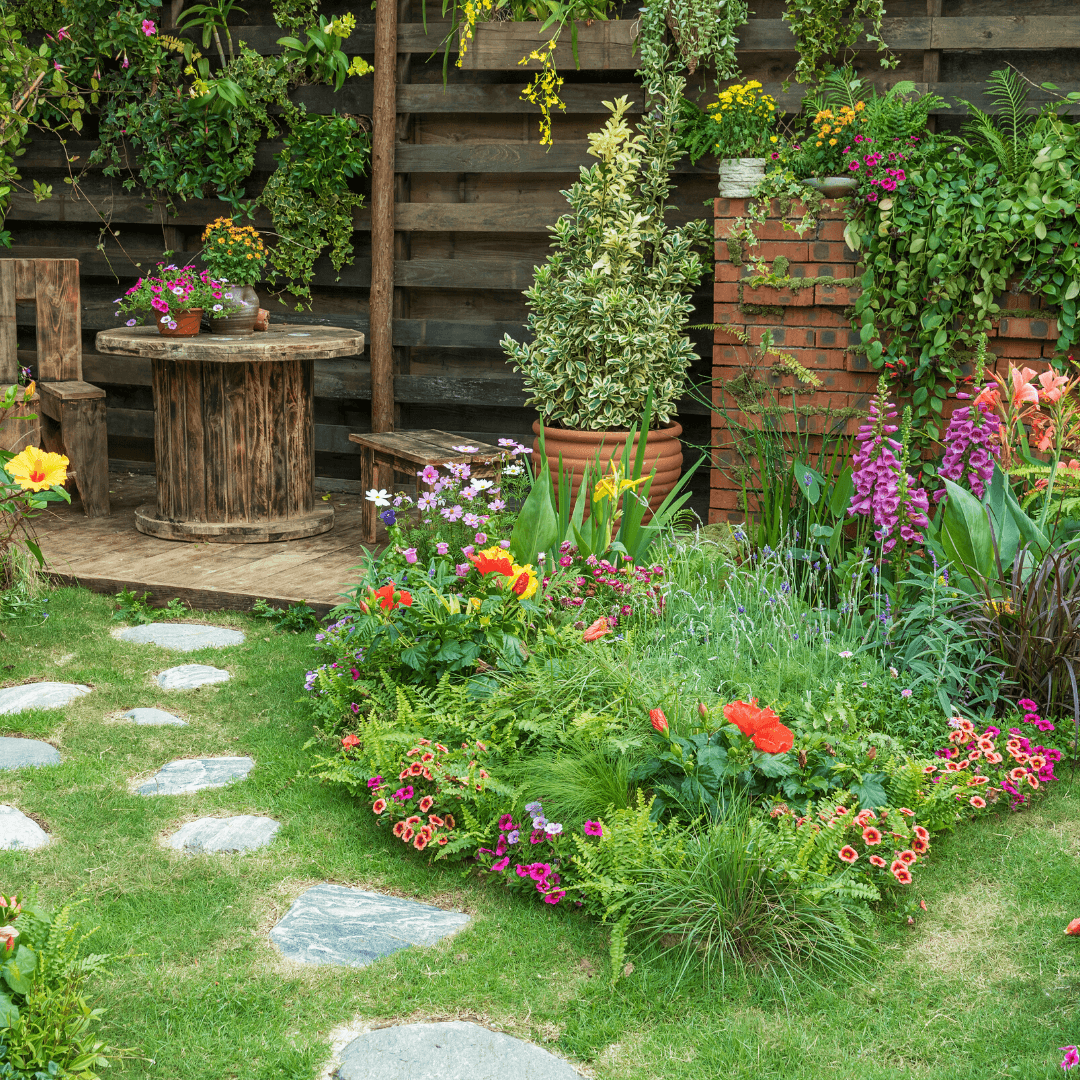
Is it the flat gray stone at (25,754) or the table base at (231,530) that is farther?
the table base at (231,530)

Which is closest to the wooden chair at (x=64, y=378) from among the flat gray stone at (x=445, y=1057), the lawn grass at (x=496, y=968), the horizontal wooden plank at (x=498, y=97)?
the horizontal wooden plank at (x=498, y=97)

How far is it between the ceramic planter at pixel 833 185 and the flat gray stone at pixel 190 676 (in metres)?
2.92

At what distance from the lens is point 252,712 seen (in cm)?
337

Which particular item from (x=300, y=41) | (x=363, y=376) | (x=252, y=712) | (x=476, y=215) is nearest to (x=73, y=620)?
(x=252, y=712)

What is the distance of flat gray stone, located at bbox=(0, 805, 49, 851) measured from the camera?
2.55m

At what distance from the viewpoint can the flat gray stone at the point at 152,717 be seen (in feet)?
10.7

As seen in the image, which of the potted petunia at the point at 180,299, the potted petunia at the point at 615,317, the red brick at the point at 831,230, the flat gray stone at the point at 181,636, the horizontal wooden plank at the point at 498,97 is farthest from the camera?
the horizontal wooden plank at the point at 498,97

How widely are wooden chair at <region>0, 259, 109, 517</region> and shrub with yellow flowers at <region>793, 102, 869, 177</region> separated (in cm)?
343

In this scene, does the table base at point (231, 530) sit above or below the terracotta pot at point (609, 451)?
below

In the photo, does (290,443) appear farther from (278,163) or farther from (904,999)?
(904,999)

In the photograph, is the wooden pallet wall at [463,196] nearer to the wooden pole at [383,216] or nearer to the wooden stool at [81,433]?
the wooden pole at [383,216]

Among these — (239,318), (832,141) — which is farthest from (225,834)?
(832,141)

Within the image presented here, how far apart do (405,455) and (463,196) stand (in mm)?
1694

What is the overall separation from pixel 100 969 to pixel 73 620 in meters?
2.50
